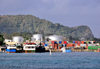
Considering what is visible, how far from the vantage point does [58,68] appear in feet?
292

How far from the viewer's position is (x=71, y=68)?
90.4 metres

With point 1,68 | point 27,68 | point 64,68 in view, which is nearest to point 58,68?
point 64,68

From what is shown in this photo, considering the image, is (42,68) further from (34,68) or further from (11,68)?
(11,68)

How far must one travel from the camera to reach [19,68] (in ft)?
291

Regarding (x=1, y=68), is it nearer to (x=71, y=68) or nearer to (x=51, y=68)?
(x=51, y=68)

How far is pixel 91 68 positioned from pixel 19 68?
19.5m

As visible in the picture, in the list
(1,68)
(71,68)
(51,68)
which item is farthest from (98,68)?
(1,68)

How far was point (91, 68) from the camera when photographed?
297ft

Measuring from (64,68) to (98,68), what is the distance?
370 inches

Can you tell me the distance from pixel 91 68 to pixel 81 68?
275 cm

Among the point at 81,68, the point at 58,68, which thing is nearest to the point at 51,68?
the point at 58,68

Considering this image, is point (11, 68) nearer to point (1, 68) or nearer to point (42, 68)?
point (1, 68)

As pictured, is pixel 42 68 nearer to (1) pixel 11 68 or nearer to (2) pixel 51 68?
(2) pixel 51 68

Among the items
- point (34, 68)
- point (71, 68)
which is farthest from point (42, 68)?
point (71, 68)
